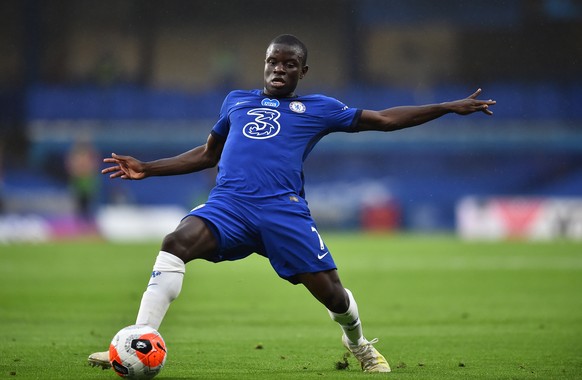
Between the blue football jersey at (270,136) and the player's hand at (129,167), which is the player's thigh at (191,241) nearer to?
the blue football jersey at (270,136)

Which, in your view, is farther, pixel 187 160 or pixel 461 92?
pixel 461 92

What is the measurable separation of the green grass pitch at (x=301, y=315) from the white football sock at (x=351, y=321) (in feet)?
0.78

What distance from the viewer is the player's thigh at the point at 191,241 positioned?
6.70 meters

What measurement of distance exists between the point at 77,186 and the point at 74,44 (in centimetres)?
1468

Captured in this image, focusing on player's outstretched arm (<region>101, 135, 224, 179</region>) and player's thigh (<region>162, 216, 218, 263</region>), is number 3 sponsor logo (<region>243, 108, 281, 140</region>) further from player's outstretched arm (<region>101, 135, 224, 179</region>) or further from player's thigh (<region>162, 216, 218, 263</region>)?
player's thigh (<region>162, 216, 218, 263</region>)

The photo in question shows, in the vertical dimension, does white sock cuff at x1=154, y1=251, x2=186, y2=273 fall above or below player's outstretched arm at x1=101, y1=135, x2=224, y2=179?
below

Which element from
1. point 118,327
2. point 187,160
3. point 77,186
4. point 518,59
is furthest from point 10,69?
point 187,160

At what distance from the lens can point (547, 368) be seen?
7582 millimetres

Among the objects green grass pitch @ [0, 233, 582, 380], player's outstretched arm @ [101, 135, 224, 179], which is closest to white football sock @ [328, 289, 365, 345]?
green grass pitch @ [0, 233, 582, 380]

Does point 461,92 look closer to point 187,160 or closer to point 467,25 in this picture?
point 467,25

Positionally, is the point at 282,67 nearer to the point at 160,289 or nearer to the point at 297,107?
the point at 297,107

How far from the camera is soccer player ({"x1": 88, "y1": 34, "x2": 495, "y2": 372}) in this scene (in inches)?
268

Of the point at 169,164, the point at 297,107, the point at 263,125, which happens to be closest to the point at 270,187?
the point at 263,125

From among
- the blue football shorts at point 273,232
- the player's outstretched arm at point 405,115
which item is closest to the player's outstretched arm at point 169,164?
the blue football shorts at point 273,232
